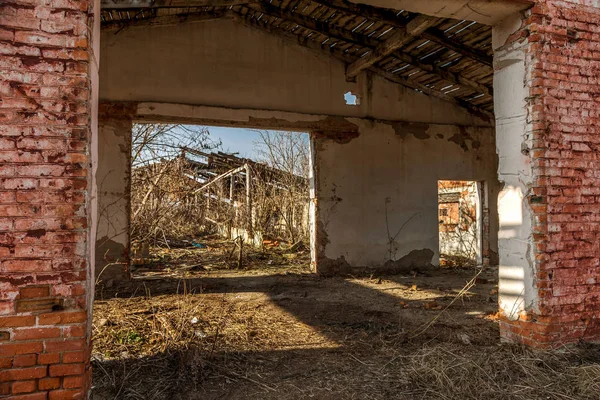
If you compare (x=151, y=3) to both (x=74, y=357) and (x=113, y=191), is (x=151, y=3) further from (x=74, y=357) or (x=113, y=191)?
(x=74, y=357)

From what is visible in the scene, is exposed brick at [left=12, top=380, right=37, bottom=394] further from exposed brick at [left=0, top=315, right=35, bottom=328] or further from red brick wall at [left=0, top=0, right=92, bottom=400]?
exposed brick at [left=0, top=315, right=35, bottom=328]

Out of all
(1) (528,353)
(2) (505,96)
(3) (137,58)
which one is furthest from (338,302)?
(3) (137,58)

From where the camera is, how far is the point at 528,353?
3.50 m

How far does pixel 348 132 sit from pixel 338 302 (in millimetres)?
3865

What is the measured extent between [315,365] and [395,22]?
218 inches

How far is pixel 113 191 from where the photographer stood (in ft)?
23.6

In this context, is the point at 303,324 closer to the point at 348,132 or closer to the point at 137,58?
the point at 348,132

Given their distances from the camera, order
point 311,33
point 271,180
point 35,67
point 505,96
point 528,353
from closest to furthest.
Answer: point 35,67
point 528,353
point 505,96
point 311,33
point 271,180

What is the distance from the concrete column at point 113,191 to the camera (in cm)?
707

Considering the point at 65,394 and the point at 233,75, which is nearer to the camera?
the point at 65,394

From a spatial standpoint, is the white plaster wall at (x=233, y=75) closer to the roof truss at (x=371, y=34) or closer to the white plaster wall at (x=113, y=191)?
the roof truss at (x=371, y=34)

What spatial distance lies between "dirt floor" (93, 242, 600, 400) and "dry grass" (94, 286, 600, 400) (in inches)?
0.4

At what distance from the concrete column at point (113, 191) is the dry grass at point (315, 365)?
2.55 m

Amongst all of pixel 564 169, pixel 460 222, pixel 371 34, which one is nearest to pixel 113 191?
pixel 371 34
